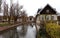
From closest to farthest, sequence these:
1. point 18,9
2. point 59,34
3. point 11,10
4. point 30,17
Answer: point 59,34, point 11,10, point 18,9, point 30,17

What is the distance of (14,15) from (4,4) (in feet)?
24.9

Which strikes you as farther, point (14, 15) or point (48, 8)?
point (14, 15)

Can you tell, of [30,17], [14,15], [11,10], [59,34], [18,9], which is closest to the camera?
[59,34]

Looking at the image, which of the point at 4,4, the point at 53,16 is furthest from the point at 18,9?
the point at 53,16

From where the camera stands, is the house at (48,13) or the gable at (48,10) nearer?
the house at (48,13)

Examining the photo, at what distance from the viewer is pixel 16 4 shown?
7481 centimetres

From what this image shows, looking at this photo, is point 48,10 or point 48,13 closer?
point 48,10

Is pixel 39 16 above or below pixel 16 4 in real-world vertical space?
below

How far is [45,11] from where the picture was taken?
67188 millimetres

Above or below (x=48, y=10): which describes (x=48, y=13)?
below

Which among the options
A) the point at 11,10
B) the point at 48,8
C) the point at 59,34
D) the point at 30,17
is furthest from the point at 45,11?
the point at 30,17

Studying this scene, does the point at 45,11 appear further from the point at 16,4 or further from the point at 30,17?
the point at 30,17

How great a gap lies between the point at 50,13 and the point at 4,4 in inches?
671

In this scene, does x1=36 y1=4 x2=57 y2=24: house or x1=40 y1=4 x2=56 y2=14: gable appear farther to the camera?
x1=40 y1=4 x2=56 y2=14: gable
